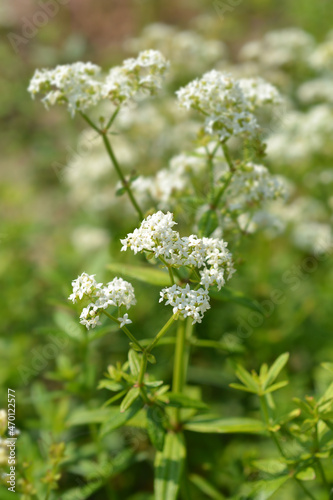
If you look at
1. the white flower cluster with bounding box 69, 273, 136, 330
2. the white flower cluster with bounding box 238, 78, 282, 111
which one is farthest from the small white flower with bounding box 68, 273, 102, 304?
the white flower cluster with bounding box 238, 78, 282, 111

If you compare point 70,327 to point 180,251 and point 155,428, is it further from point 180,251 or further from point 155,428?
point 180,251

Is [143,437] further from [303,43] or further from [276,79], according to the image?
[303,43]

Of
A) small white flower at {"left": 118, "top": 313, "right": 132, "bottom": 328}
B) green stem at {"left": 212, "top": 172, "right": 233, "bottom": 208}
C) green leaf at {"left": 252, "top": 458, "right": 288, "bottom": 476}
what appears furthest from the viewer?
green stem at {"left": 212, "top": 172, "right": 233, "bottom": 208}

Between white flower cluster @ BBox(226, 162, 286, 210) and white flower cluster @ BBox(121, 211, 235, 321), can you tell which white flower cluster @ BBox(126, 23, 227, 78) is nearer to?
white flower cluster @ BBox(226, 162, 286, 210)

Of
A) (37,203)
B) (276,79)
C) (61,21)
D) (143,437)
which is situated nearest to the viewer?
(143,437)

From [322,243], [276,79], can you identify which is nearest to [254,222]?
[322,243]

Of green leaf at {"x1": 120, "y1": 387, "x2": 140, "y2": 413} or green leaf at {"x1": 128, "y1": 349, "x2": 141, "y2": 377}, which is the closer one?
green leaf at {"x1": 120, "y1": 387, "x2": 140, "y2": 413}
